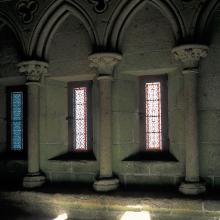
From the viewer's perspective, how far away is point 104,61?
4.53m

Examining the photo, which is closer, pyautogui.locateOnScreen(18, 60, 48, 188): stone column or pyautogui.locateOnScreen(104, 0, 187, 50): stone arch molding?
pyautogui.locateOnScreen(104, 0, 187, 50): stone arch molding

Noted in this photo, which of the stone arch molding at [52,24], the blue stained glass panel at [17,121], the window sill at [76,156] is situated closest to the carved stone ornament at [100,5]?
the stone arch molding at [52,24]

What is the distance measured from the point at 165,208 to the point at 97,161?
1.18 m

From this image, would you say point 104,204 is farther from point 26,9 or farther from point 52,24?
point 26,9

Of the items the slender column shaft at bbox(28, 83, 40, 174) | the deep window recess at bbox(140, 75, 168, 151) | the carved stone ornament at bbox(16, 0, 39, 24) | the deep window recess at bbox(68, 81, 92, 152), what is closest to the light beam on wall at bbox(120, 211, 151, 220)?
the deep window recess at bbox(140, 75, 168, 151)

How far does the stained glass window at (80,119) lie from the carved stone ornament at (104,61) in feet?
2.27

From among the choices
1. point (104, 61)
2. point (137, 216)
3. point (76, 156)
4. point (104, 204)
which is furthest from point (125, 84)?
point (137, 216)

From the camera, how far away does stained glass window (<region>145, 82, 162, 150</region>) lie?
483 centimetres

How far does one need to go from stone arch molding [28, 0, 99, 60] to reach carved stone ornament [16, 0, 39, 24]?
7.8 inches

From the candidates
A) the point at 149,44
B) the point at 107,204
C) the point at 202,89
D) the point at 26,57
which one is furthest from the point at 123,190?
the point at 26,57

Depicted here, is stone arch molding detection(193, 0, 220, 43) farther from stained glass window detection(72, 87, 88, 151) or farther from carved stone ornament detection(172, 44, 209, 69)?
stained glass window detection(72, 87, 88, 151)

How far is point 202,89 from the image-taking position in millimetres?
4320

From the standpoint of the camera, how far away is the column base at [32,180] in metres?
4.88

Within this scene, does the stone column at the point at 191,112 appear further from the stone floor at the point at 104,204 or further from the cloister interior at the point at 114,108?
the stone floor at the point at 104,204
